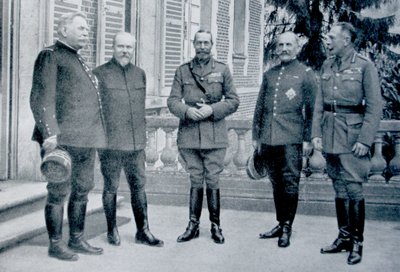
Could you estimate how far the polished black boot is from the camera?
20.4 ft

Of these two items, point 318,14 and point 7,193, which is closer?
point 7,193

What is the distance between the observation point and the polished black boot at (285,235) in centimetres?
622

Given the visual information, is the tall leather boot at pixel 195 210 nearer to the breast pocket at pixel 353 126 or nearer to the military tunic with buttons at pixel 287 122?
the military tunic with buttons at pixel 287 122

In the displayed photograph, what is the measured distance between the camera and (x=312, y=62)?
61.9ft

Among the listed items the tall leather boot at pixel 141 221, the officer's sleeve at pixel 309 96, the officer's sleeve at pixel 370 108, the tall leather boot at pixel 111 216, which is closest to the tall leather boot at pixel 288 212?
the officer's sleeve at pixel 309 96

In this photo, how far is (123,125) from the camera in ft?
19.6

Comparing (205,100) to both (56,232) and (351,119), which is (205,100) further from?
(56,232)

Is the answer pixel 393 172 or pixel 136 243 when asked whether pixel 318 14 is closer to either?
pixel 393 172

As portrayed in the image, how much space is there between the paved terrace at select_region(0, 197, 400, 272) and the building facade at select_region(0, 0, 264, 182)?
4.13 feet

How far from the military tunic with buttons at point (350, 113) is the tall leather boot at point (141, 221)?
5.48ft

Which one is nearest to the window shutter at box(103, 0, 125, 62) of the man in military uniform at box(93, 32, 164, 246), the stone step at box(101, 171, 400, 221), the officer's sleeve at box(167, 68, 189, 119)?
the stone step at box(101, 171, 400, 221)

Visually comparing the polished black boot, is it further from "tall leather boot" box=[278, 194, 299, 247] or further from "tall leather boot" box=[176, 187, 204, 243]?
"tall leather boot" box=[176, 187, 204, 243]

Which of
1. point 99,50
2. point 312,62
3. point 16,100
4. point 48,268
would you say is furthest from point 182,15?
point 312,62

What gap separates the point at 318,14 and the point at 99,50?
11373mm
